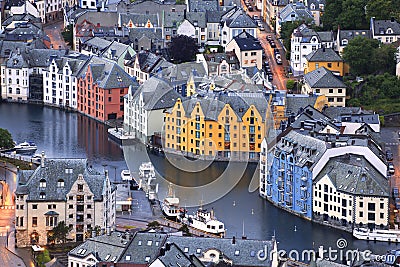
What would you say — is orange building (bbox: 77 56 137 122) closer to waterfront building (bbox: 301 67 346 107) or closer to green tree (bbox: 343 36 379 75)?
waterfront building (bbox: 301 67 346 107)

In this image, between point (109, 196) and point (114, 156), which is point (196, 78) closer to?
point (114, 156)

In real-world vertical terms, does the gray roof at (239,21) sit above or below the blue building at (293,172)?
above

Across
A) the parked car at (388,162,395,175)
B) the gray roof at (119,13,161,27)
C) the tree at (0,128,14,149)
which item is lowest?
the parked car at (388,162,395,175)

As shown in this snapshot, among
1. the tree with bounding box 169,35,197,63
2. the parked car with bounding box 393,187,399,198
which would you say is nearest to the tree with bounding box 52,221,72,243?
the parked car with bounding box 393,187,399,198

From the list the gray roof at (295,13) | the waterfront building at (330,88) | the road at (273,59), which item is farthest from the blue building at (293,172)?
the gray roof at (295,13)

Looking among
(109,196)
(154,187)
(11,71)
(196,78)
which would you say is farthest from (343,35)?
(109,196)

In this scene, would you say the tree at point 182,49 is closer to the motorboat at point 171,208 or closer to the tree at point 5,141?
the tree at point 5,141

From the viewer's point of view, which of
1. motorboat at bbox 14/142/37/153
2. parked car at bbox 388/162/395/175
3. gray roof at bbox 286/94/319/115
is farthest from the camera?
gray roof at bbox 286/94/319/115
